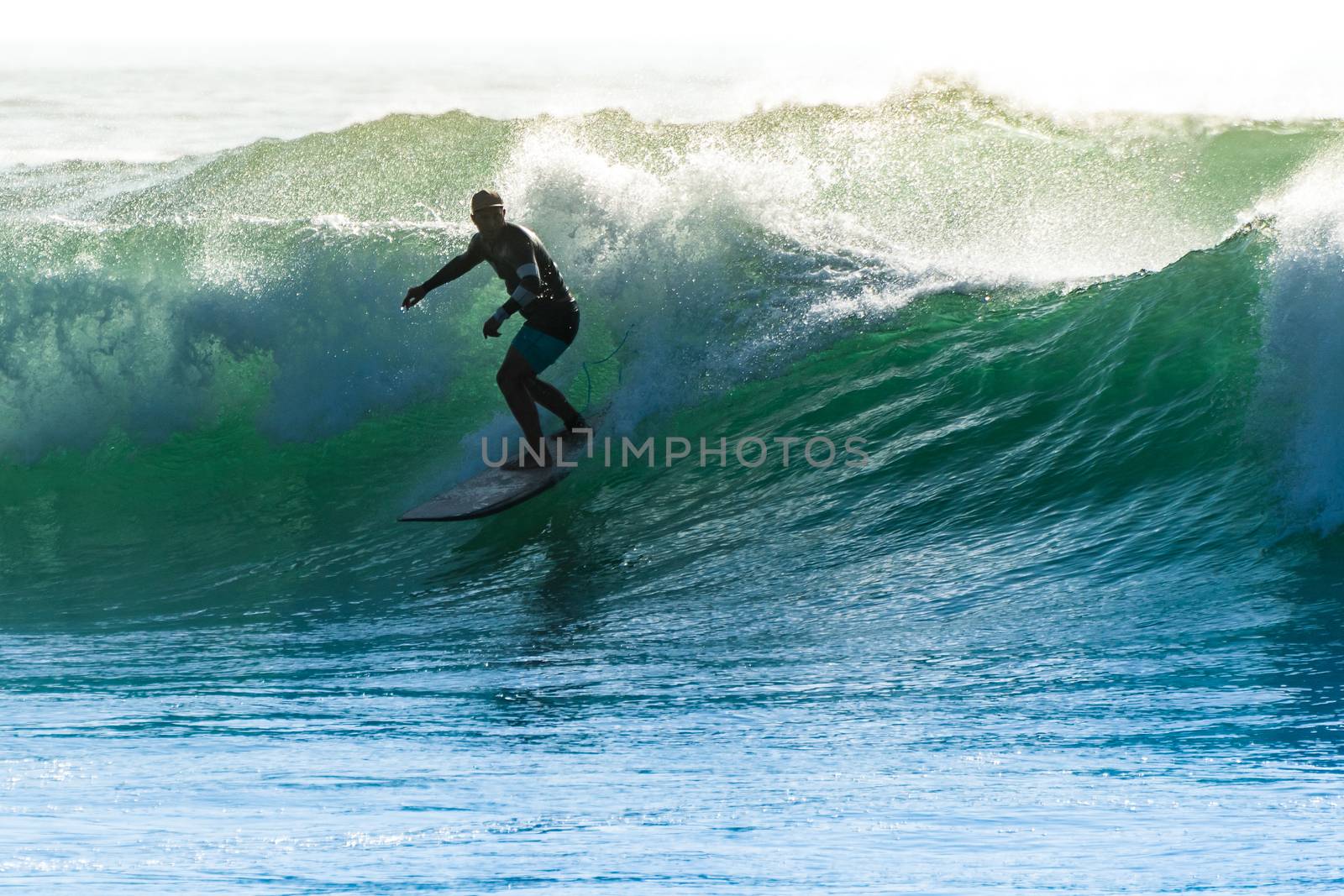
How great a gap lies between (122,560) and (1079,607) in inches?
224

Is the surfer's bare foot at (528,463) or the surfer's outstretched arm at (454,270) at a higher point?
the surfer's outstretched arm at (454,270)

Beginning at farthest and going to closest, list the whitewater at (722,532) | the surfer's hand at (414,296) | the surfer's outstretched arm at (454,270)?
the surfer's hand at (414,296) < the surfer's outstretched arm at (454,270) < the whitewater at (722,532)

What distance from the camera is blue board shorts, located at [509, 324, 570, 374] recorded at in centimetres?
791

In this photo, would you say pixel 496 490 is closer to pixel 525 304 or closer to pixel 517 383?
pixel 517 383

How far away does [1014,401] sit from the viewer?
8289 mm

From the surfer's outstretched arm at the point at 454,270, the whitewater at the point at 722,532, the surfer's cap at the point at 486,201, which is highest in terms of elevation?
the surfer's cap at the point at 486,201

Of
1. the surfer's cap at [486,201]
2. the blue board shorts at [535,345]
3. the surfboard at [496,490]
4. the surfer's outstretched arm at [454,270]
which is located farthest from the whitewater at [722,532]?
the surfer's cap at [486,201]

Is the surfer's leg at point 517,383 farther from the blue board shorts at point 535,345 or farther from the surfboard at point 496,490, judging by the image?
the surfboard at point 496,490

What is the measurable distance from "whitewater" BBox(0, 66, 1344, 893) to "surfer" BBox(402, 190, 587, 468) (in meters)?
0.70

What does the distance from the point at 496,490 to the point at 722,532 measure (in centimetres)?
141

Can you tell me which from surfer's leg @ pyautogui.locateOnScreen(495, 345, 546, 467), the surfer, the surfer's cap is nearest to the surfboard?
the surfer

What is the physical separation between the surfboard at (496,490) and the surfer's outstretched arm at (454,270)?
115 centimetres

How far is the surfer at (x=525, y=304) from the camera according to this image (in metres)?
7.62

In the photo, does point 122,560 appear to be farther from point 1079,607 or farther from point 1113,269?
point 1113,269
